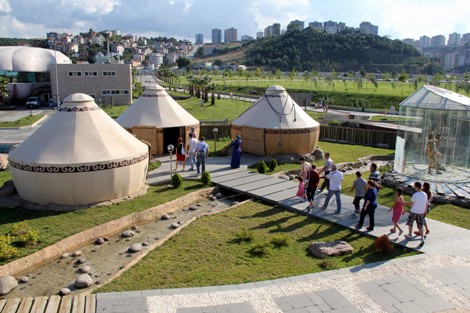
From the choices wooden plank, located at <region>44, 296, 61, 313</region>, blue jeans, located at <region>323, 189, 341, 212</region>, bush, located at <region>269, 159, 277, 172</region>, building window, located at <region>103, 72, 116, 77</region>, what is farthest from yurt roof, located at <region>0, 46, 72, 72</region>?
wooden plank, located at <region>44, 296, 61, 313</region>

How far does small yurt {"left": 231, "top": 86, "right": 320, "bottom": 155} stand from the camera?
21250mm

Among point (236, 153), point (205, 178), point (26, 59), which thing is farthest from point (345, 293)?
point (26, 59)

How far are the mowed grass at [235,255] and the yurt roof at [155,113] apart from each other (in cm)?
955

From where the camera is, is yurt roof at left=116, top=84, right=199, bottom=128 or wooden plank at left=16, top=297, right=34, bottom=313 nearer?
wooden plank at left=16, top=297, right=34, bottom=313

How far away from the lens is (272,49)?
477 feet

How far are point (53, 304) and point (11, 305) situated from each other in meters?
0.79

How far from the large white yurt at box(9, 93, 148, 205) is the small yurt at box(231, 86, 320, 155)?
8261 mm

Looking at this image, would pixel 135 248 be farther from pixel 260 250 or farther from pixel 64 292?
pixel 260 250

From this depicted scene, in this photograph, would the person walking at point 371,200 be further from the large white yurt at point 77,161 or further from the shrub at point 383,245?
the large white yurt at point 77,161

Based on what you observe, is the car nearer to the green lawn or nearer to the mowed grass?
the green lawn

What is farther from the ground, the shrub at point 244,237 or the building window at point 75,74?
the building window at point 75,74

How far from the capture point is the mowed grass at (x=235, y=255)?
8945 mm

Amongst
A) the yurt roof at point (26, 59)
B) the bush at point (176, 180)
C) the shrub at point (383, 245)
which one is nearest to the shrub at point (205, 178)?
the bush at point (176, 180)

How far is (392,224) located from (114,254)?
26.1 ft
